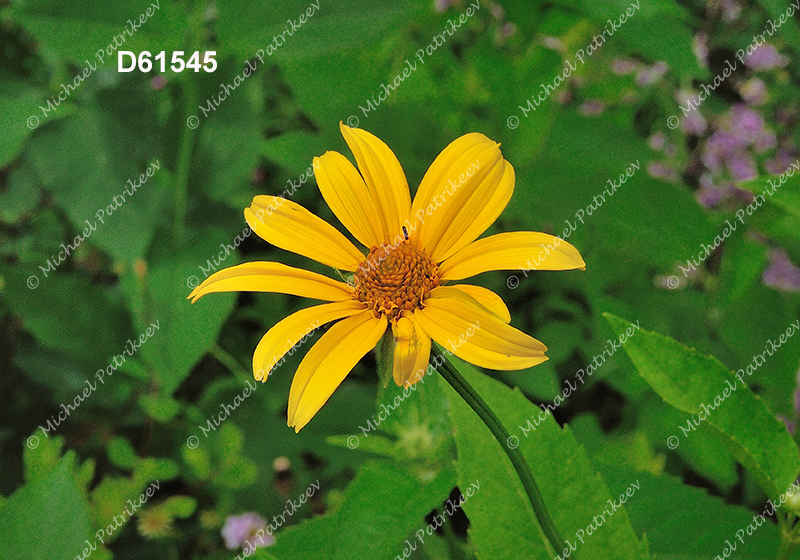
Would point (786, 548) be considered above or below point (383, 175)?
below

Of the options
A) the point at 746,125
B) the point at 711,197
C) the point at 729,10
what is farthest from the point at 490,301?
the point at 729,10

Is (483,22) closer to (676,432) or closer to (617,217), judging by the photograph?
(617,217)

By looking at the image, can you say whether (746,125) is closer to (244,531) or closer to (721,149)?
(721,149)

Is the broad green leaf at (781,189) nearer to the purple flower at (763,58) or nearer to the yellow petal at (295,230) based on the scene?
the yellow petal at (295,230)

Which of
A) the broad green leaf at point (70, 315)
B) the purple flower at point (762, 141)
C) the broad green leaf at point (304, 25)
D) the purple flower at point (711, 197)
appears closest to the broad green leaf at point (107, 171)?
the broad green leaf at point (70, 315)

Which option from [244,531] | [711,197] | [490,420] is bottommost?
[244,531]

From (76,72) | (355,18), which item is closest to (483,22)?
(355,18)

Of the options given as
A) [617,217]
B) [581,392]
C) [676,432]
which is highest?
[617,217]
